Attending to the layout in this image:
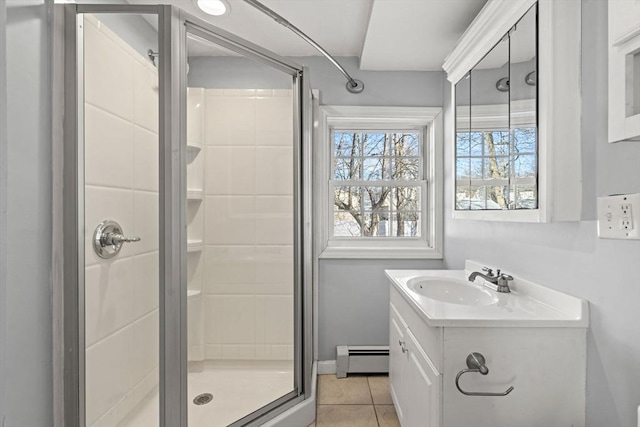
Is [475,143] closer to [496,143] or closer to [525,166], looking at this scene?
[496,143]

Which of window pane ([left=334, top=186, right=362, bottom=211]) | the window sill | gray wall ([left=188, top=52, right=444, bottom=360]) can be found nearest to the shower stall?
gray wall ([left=188, top=52, right=444, bottom=360])

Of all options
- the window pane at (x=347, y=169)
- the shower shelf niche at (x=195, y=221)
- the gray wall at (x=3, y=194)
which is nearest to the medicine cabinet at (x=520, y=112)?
the window pane at (x=347, y=169)

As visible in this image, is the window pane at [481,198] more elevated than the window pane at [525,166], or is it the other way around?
the window pane at [525,166]

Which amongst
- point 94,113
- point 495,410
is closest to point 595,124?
point 495,410

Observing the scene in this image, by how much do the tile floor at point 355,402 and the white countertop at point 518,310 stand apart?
0.89m

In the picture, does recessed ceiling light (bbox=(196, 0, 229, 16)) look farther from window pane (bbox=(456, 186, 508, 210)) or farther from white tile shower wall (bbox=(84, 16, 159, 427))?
window pane (bbox=(456, 186, 508, 210))

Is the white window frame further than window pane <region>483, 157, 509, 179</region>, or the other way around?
the white window frame

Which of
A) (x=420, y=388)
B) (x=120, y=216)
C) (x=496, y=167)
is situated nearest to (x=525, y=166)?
(x=496, y=167)

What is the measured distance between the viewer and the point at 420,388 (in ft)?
4.12

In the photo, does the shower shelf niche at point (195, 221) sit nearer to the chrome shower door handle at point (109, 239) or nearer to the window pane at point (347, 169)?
the chrome shower door handle at point (109, 239)

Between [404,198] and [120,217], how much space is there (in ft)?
6.20

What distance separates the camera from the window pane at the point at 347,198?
2477mm

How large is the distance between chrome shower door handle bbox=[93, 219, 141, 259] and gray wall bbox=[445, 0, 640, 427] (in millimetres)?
1597

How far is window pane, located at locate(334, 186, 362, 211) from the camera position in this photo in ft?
8.13
